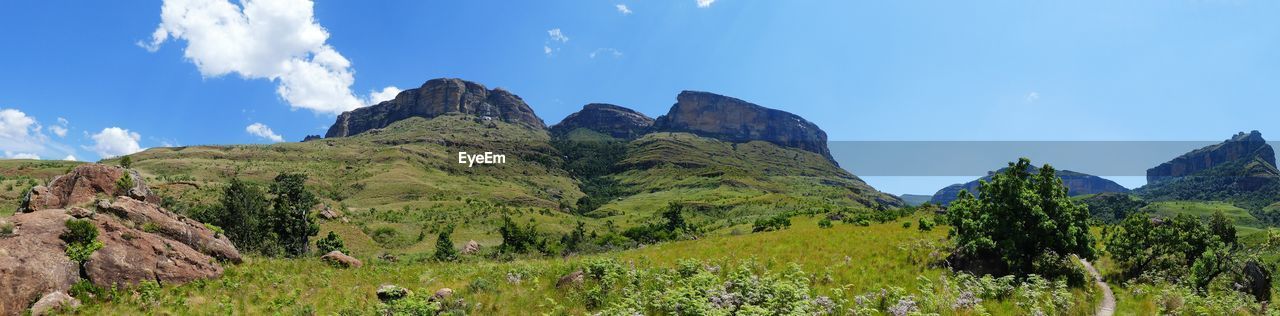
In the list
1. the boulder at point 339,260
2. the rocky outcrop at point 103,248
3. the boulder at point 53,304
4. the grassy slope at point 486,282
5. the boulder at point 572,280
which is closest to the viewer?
the boulder at point 53,304

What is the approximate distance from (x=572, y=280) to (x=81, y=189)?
980 inches

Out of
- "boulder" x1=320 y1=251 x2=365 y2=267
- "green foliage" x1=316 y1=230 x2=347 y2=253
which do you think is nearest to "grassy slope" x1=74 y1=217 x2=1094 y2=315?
"boulder" x1=320 y1=251 x2=365 y2=267

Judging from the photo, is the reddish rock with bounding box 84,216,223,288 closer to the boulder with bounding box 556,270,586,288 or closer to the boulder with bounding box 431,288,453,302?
the boulder with bounding box 431,288,453,302

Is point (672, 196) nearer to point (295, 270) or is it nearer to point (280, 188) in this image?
point (280, 188)

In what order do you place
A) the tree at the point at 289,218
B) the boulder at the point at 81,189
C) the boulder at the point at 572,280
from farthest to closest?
the tree at the point at 289,218
the boulder at the point at 81,189
the boulder at the point at 572,280

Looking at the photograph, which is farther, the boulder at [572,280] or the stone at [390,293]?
the boulder at [572,280]

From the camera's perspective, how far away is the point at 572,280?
56.6 ft

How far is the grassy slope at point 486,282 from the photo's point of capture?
594 inches

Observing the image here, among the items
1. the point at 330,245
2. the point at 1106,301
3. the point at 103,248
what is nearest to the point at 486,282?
the point at 103,248

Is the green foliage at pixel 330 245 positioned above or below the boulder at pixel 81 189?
below

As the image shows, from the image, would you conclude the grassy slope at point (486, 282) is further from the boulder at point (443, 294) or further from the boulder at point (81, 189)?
the boulder at point (81, 189)

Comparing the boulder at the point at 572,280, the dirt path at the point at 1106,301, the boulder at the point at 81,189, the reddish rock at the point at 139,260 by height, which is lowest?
the dirt path at the point at 1106,301

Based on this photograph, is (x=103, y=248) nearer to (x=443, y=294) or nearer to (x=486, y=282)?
(x=443, y=294)

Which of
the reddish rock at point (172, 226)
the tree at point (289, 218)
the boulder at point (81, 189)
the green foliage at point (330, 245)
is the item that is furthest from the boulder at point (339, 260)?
the green foliage at point (330, 245)
